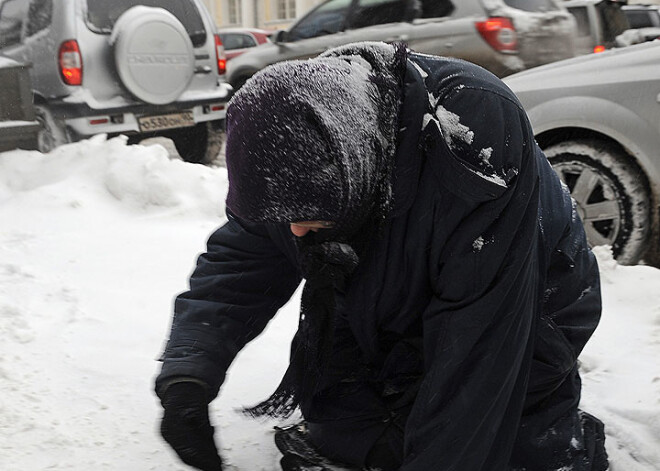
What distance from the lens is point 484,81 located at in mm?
1335

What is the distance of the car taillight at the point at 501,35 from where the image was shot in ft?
18.4

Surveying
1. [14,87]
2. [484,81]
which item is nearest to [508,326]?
[484,81]

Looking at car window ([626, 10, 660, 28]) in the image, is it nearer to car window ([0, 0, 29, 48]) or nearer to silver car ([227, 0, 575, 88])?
silver car ([227, 0, 575, 88])

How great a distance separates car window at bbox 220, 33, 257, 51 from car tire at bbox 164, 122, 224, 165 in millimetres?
7409

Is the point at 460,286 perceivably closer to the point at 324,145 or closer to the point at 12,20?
the point at 324,145

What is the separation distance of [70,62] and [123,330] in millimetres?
3508

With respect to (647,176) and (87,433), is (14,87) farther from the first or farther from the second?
(647,176)

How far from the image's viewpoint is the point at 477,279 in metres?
1.30

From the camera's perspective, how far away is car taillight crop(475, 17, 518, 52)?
559 cm

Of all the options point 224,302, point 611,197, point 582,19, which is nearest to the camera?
point 224,302

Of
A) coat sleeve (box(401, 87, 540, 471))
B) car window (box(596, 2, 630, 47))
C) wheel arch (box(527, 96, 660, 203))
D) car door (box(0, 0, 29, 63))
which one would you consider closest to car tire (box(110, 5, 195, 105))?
car door (box(0, 0, 29, 63))

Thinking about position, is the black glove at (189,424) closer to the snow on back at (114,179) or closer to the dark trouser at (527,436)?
the dark trouser at (527,436)

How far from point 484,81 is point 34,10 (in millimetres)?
5386

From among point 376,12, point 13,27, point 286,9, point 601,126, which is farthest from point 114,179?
point 286,9
